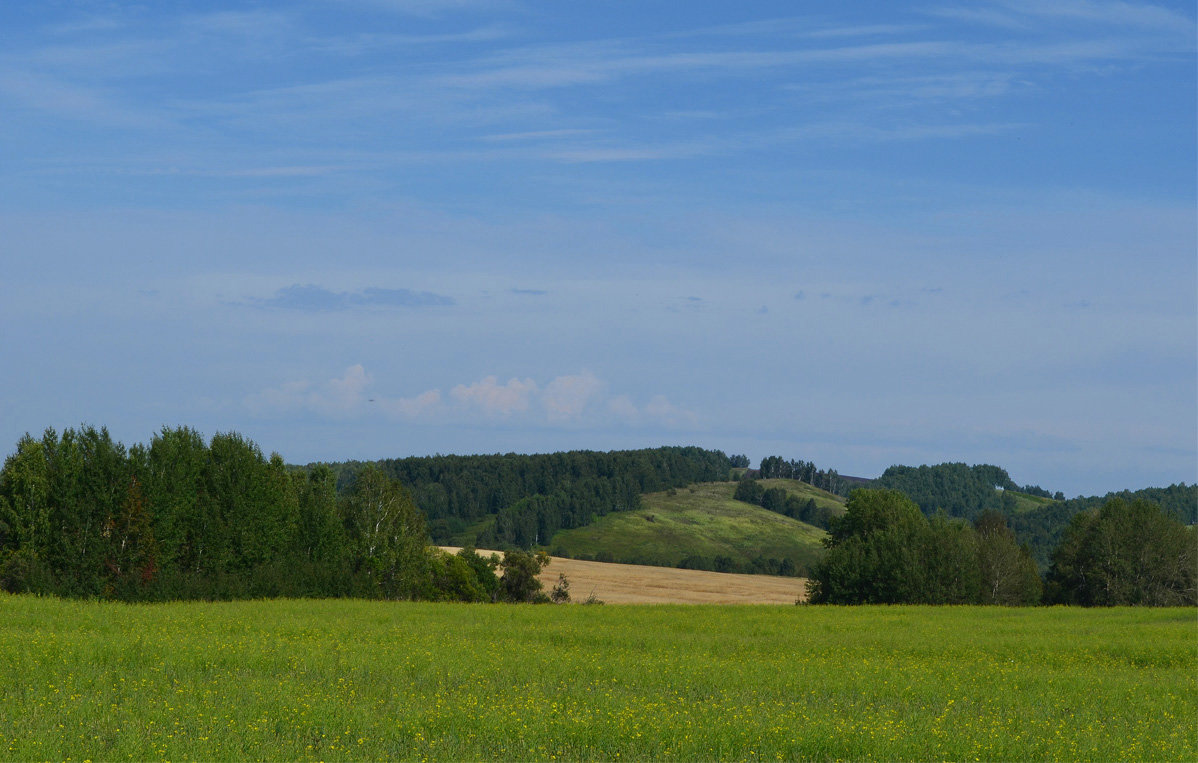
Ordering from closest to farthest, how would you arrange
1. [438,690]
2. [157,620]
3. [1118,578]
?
1. [438,690]
2. [157,620]
3. [1118,578]

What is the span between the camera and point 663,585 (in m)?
122

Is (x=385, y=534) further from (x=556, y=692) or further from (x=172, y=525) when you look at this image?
(x=556, y=692)

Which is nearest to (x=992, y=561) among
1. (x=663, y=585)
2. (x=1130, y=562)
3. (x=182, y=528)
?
(x=1130, y=562)

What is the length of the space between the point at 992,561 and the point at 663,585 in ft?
158

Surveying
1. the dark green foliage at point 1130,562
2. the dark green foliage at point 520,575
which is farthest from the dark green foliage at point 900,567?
the dark green foliage at point 520,575

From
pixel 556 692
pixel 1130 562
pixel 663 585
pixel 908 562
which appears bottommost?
pixel 663 585

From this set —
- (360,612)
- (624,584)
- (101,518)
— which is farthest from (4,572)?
(624,584)

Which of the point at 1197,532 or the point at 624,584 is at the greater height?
the point at 1197,532

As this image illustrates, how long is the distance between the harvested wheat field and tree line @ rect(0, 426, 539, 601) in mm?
26427

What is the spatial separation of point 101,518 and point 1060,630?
50024mm

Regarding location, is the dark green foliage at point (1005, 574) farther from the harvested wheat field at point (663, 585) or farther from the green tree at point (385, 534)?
the green tree at point (385, 534)

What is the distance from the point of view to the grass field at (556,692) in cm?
1491

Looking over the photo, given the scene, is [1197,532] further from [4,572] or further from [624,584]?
[4,572]

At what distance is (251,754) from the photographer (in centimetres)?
1354
